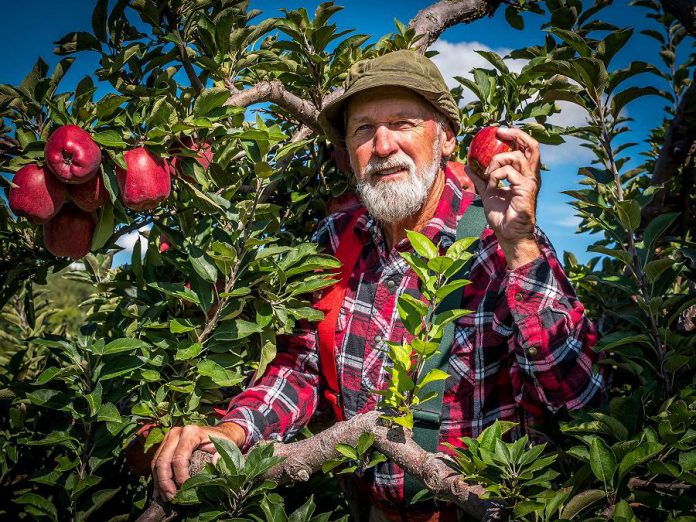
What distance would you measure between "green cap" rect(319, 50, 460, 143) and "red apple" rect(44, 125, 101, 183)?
33.7 inches

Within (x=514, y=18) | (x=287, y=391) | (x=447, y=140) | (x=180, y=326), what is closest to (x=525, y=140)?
(x=447, y=140)

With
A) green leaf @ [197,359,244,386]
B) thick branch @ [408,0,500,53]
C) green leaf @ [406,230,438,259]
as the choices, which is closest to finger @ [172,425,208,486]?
green leaf @ [197,359,244,386]

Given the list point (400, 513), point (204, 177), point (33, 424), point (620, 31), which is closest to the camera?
point (620, 31)

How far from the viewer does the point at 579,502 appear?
1043 millimetres

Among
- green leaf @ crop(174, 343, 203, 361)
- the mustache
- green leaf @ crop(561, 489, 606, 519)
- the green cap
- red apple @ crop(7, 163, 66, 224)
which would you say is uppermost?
the green cap

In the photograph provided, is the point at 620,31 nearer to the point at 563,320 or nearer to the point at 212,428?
the point at 563,320

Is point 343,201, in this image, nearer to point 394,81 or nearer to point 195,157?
point 394,81

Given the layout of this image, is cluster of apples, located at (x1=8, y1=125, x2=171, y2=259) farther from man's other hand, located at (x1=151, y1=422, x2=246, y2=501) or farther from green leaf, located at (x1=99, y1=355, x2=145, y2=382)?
man's other hand, located at (x1=151, y1=422, x2=246, y2=501)

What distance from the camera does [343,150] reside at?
2355 millimetres

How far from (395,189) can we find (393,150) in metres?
0.14

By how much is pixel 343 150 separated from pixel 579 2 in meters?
0.97

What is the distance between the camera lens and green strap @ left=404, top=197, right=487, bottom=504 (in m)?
1.62

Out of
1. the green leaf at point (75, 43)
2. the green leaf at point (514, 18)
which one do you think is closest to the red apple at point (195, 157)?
the green leaf at point (75, 43)

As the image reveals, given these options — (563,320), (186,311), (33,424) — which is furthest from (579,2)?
(33,424)
